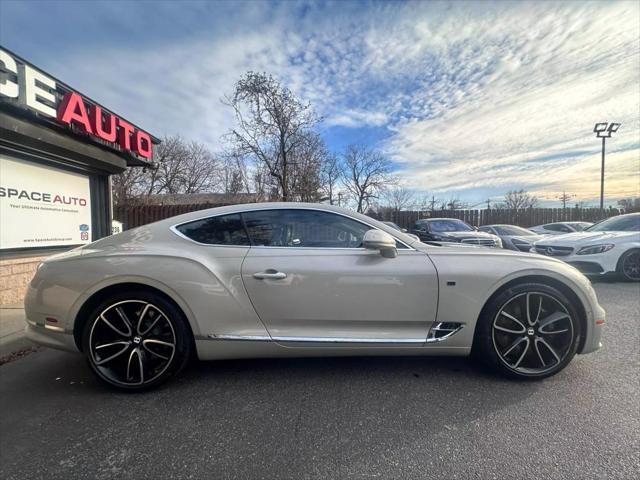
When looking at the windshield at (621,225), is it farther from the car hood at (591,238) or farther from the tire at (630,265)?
the tire at (630,265)

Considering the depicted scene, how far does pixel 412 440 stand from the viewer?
5.90 feet

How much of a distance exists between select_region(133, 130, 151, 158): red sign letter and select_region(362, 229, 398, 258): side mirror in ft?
22.6

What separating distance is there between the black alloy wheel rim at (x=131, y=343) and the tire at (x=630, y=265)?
8.12 metres

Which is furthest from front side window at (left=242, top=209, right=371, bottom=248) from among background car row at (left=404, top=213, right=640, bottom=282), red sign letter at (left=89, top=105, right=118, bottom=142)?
red sign letter at (left=89, top=105, right=118, bottom=142)

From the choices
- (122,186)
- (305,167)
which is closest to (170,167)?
(122,186)

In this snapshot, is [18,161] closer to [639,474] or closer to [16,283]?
[16,283]

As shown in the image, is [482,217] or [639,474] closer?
[639,474]

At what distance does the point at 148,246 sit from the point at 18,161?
15.3ft

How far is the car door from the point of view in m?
2.32

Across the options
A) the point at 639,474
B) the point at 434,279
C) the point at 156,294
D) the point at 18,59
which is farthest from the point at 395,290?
the point at 18,59

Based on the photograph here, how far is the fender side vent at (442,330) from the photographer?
236 centimetres

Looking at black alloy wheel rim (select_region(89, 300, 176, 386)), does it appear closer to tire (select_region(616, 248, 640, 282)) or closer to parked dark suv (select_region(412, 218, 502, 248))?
parked dark suv (select_region(412, 218, 502, 248))

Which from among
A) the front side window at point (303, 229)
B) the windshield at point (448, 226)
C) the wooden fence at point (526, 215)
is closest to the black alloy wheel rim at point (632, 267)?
the windshield at point (448, 226)

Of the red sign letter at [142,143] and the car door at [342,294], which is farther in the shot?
the red sign letter at [142,143]
